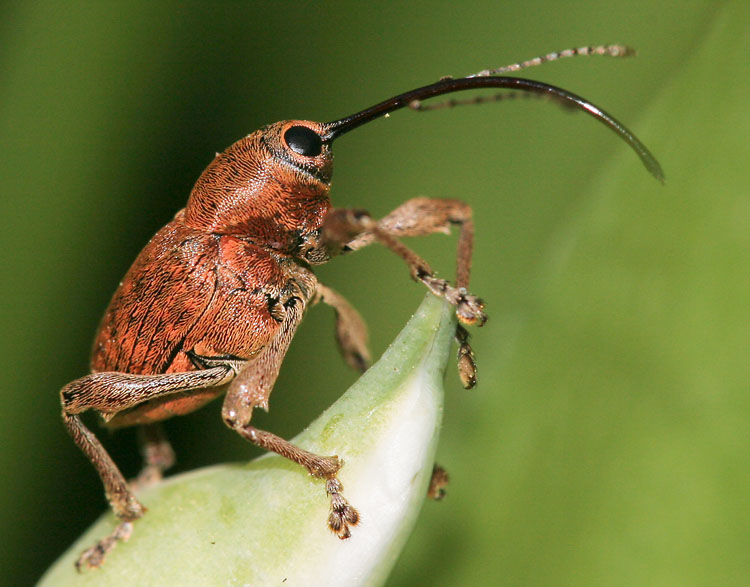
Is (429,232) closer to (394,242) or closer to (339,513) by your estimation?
(394,242)

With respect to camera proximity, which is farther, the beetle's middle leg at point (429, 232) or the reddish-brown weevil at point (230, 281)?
the reddish-brown weevil at point (230, 281)

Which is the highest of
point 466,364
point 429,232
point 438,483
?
point 429,232

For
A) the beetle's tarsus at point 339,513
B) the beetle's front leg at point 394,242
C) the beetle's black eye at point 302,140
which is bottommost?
the beetle's tarsus at point 339,513

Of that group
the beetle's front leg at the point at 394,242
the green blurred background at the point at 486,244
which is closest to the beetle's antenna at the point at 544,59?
the green blurred background at the point at 486,244

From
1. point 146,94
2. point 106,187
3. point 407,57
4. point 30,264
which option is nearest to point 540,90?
point 407,57

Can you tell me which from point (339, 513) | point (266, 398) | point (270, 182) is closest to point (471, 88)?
point (270, 182)

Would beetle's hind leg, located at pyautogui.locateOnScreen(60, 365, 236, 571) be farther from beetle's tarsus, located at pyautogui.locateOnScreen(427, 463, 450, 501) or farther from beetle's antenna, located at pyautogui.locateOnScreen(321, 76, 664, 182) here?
beetle's tarsus, located at pyautogui.locateOnScreen(427, 463, 450, 501)

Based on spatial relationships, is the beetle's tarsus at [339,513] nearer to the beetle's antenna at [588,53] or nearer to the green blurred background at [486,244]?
the green blurred background at [486,244]
